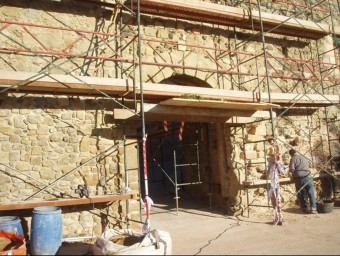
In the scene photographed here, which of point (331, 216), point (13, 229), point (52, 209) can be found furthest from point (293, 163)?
point (13, 229)

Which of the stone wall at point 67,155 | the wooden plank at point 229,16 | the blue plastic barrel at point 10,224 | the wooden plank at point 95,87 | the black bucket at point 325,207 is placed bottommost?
the black bucket at point 325,207

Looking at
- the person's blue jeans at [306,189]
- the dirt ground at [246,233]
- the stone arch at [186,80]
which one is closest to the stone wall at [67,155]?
the dirt ground at [246,233]

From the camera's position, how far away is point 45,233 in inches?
182

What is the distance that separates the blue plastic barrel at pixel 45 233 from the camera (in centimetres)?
460

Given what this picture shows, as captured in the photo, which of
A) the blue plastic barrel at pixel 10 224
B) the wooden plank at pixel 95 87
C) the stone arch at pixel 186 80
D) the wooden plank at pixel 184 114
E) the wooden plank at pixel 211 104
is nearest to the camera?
the blue plastic barrel at pixel 10 224

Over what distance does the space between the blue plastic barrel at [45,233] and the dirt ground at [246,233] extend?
7.9 inches

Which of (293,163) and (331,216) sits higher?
(293,163)

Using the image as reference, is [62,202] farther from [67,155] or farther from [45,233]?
[67,155]

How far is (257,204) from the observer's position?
745 cm

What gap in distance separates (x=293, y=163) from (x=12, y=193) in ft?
19.4

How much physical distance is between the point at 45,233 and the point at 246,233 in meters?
3.45

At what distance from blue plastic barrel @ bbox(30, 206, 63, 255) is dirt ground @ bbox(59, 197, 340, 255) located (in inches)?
7.9

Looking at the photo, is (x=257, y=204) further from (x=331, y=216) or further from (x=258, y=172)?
(x=331, y=216)

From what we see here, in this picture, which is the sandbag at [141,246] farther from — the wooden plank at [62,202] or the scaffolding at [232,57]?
the scaffolding at [232,57]
